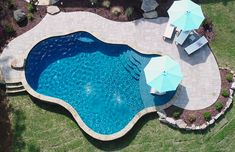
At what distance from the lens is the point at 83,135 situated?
31.6 meters

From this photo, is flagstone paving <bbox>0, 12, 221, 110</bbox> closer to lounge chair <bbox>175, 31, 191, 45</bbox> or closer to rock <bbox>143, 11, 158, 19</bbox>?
rock <bbox>143, 11, 158, 19</bbox>

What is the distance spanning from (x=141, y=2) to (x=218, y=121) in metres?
9.99

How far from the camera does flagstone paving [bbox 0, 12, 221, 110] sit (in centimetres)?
3231

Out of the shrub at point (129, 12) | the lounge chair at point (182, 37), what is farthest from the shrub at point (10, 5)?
the lounge chair at point (182, 37)

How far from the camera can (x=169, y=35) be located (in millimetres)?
33719

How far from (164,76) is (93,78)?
16.5 ft

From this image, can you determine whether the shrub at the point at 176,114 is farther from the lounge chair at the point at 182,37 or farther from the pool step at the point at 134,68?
the lounge chair at the point at 182,37

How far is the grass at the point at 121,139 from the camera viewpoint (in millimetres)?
31156

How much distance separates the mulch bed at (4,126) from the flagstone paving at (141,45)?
1.52 m

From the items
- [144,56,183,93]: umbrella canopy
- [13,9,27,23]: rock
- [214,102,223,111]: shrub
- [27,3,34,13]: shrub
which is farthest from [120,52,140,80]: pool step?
[13,9,27,23]: rock

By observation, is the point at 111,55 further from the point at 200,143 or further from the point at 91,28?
the point at 200,143

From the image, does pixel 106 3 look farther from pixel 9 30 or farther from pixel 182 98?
pixel 182 98

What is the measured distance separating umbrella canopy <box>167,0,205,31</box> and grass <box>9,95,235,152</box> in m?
6.01

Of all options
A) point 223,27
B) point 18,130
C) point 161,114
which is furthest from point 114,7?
point 18,130
